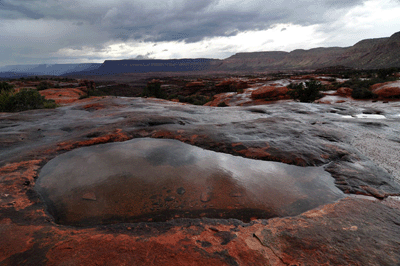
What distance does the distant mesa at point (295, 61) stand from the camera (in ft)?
234

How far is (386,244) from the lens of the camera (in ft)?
6.22

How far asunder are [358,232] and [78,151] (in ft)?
16.3

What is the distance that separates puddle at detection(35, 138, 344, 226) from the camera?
8.11ft

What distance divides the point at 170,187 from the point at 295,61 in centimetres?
14454

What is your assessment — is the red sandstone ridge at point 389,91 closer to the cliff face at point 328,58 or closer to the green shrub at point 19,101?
the green shrub at point 19,101

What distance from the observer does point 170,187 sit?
297 centimetres

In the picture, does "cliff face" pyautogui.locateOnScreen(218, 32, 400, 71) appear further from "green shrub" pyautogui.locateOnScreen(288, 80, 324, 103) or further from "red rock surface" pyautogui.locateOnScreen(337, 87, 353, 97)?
"green shrub" pyautogui.locateOnScreen(288, 80, 324, 103)

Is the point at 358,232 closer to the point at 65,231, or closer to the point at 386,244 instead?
the point at 386,244

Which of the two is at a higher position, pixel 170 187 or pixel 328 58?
pixel 328 58

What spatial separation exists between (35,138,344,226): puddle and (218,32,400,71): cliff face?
7991 centimetres

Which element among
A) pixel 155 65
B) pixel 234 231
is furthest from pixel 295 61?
pixel 234 231

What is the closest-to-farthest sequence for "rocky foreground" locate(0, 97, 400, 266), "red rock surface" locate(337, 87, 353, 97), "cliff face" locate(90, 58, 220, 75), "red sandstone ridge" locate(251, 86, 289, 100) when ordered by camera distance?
"rocky foreground" locate(0, 97, 400, 266), "red rock surface" locate(337, 87, 353, 97), "red sandstone ridge" locate(251, 86, 289, 100), "cliff face" locate(90, 58, 220, 75)

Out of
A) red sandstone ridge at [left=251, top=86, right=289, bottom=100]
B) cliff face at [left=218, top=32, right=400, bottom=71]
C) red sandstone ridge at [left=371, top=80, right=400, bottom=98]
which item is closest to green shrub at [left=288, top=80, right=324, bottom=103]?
red sandstone ridge at [left=251, top=86, right=289, bottom=100]

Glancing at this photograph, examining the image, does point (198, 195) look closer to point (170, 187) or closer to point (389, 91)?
point (170, 187)
